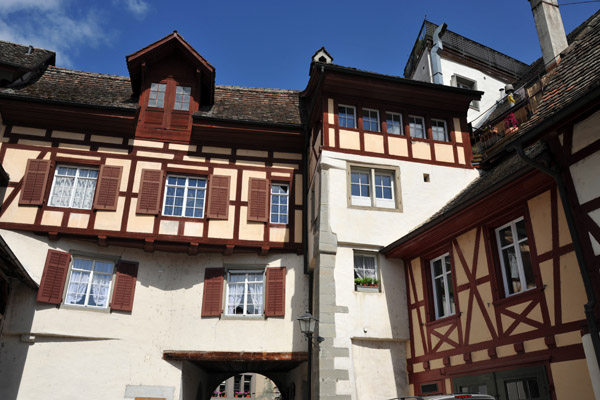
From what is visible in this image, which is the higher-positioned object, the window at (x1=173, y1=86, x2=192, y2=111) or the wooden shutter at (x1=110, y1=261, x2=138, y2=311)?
the window at (x1=173, y1=86, x2=192, y2=111)

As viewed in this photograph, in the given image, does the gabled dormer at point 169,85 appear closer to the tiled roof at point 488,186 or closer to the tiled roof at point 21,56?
the tiled roof at point 21,56

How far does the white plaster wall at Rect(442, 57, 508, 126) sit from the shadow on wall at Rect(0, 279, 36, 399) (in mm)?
18379

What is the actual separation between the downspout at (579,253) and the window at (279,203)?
8379mm

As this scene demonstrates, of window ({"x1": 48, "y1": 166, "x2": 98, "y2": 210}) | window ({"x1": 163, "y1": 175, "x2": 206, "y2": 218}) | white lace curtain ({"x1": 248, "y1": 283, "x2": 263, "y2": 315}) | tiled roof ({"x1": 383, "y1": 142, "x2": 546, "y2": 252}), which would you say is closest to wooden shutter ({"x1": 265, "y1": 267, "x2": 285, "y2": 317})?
white lace curtain ({"x1": 248, "y1": 283, "x2": 263, "y2": 315})

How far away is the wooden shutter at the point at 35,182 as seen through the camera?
14156 mm

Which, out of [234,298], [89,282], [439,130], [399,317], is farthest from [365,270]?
[89,282]

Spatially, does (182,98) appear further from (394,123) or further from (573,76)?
(573,76)

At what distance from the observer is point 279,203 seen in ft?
51.7

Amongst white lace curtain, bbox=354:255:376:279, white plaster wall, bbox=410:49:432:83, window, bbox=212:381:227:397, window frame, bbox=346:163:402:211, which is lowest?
window, bbox=212:381:227:397

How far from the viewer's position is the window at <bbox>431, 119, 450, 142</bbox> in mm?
15727

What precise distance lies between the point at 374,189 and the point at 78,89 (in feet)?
33.8

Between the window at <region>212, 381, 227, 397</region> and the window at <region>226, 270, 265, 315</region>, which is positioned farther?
the window at <region>212, 381, 227, 397</region>

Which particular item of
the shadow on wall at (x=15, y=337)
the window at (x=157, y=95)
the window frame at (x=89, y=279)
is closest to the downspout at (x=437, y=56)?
the window at (x=157, y=95)

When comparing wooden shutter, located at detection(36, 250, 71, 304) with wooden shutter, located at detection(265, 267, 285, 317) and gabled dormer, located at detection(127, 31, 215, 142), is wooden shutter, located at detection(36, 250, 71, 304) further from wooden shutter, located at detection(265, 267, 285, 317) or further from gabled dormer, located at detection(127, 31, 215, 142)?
wooden shutter, located at detection(265, 267, 285, 317)
